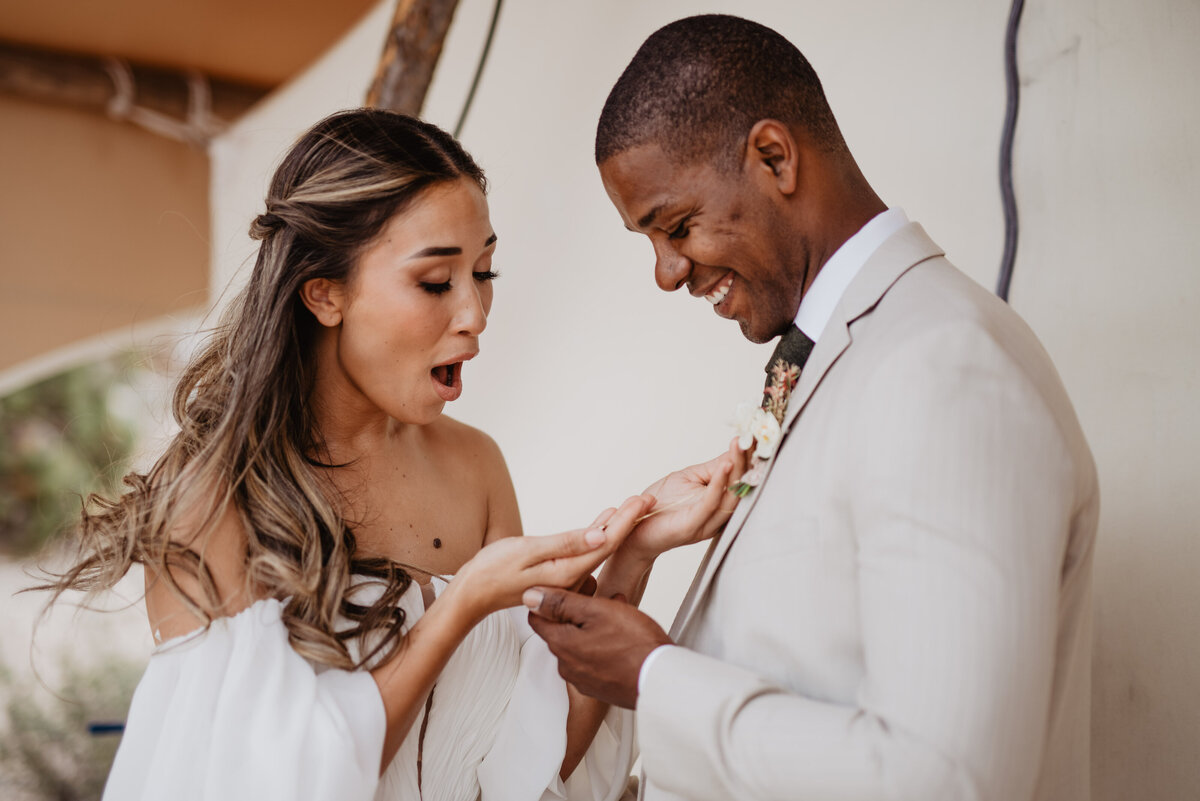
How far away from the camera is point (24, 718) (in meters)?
5.54

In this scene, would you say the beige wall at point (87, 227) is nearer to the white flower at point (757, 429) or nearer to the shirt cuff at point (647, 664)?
the white flower at point (757, 429)

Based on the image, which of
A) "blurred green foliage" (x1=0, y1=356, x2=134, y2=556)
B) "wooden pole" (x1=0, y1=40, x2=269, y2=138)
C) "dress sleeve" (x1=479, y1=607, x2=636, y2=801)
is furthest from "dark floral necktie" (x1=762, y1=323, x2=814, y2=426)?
"blurred green foliage" (x1=0, y1=356, x2=134, y2=556)

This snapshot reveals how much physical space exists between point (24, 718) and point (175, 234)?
279cm

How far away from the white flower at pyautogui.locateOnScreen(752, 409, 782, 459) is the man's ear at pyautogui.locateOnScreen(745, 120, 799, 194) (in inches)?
15.0

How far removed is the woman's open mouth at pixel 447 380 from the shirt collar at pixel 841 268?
768 mm

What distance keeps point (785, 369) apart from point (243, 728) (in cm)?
110

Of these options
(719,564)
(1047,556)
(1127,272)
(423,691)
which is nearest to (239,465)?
(423,691)

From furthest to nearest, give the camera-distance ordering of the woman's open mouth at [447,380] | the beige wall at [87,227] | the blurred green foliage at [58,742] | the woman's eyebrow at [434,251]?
1. the blurred green foliage at [58,742]
2. the beige wall at [87,227]
3. the woman's open mouth at [447,380]
4. the woman's eyebrow at [434,251]

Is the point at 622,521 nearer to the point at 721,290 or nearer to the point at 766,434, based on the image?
the point at 766,434

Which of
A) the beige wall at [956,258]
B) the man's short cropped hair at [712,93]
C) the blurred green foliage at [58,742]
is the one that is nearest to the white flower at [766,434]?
the man's short cropped hair at [712,93]

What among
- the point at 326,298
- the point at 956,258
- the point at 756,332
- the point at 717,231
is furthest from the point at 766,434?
the point at 956,258

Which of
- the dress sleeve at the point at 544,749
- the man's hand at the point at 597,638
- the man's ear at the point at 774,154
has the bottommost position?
the dress sleeve at the point at 544,749

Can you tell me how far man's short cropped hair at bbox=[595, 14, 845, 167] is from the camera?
1.69m

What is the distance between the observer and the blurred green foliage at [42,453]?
22.9 feet
